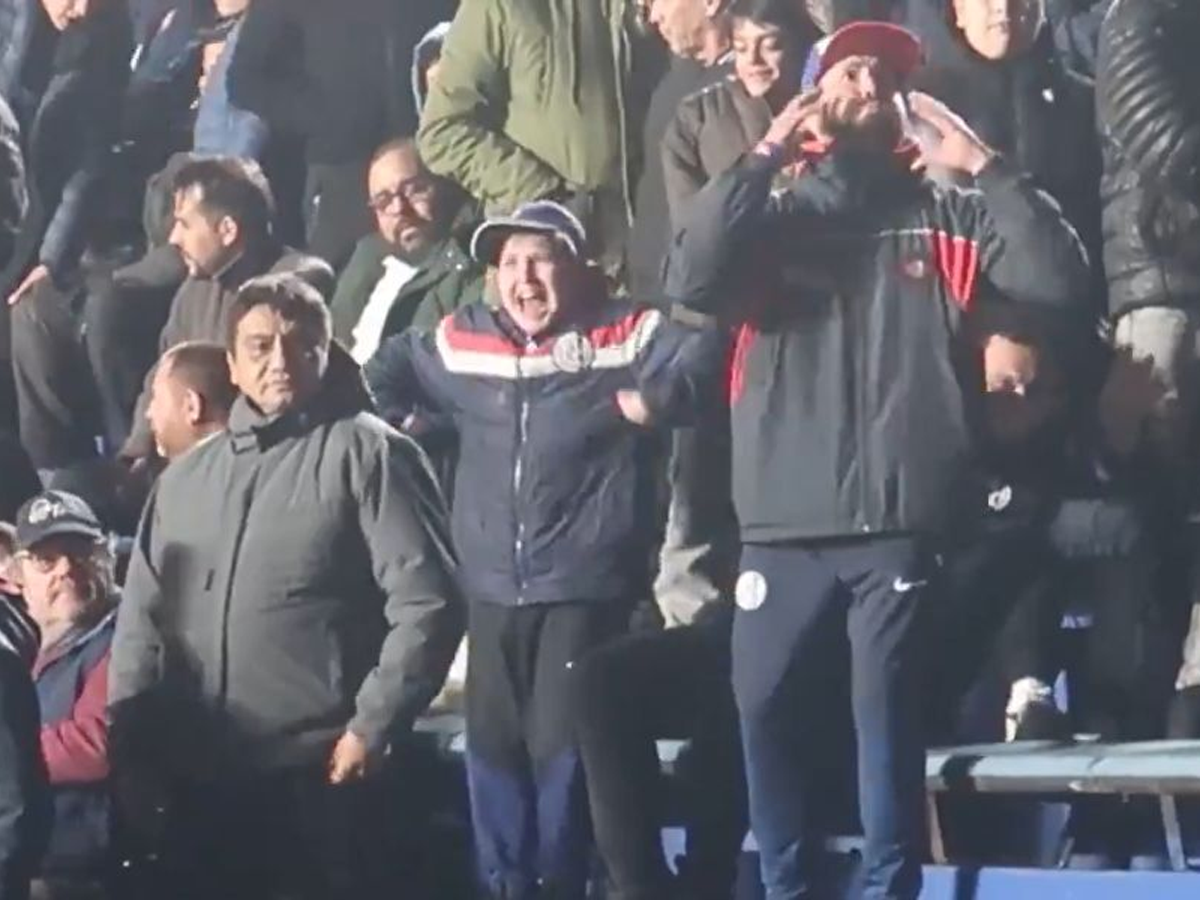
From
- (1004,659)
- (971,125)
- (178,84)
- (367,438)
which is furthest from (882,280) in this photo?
(178,84)

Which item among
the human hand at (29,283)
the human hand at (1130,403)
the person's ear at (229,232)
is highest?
the person's ear at (229,232)

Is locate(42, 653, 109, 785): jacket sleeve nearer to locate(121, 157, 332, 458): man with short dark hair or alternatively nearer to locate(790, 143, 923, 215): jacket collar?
locate(121, 157, 332, 458): man with short dark hair

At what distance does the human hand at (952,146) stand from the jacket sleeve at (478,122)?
0.48 m

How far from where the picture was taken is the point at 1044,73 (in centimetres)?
302

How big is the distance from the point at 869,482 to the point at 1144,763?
1.44 ft

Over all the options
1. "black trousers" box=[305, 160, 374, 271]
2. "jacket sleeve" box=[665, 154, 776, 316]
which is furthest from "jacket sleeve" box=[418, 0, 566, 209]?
"jacket sleeve" box=[665, 154, 776, 316]

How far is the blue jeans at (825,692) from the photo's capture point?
115 inches

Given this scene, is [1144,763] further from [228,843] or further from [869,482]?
[228,843]

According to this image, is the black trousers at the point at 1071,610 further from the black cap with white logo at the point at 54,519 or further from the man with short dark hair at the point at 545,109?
the black cap with white logo at the point at 54,519

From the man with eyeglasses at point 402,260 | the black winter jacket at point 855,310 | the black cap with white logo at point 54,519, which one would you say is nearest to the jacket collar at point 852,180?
the black winter jacket at point 855,310

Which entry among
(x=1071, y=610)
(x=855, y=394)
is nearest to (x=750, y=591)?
(x=855, y=394)

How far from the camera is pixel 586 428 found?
313 cm

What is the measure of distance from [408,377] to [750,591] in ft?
1.80

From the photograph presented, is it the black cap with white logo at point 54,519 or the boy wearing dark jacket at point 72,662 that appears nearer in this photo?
the boy wearing dark jacket at point 72,662
